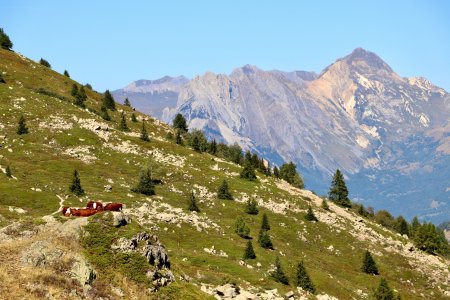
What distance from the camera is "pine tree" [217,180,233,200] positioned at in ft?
328

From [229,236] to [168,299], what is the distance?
46986 millimetres

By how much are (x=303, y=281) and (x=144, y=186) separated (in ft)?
114

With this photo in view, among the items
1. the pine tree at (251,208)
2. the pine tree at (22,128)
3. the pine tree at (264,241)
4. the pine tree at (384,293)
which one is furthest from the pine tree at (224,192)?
the pine tree at (22,128)

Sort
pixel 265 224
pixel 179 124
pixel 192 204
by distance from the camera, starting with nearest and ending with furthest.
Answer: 1. pixel 192 204
2. pixel 265 224
3. pixel 179 124

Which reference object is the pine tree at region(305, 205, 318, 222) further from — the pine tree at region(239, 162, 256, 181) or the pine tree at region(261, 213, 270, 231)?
the pine tree at region(239, 162, 256, 181)

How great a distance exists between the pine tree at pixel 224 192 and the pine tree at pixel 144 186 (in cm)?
1459

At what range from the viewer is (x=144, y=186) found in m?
89.3

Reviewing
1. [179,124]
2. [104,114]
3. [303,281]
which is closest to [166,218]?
[303,281]

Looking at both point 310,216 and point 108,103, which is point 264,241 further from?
point 108,103

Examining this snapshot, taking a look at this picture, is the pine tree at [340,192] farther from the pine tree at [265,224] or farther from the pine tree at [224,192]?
the pine tree at [265,224]

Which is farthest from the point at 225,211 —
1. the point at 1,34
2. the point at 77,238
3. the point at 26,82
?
the point at 1,34

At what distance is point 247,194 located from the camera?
105m

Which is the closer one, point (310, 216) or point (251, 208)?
point (251, 208)

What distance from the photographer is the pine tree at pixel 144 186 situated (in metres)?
88.9
